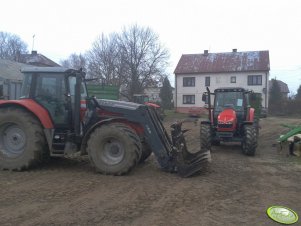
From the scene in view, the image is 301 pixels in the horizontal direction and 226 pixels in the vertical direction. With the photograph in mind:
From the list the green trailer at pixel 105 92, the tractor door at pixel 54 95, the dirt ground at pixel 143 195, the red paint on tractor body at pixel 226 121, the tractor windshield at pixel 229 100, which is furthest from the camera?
the green trailer at pixel 105 92

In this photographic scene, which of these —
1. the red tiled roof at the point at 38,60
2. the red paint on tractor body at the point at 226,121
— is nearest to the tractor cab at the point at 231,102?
the red paint on tractor body at the point at 226,121

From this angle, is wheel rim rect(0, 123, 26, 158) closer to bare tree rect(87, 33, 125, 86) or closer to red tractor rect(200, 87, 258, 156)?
red tractor rect(200, 87, 258, 156)

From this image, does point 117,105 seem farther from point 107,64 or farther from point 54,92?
point 107,64

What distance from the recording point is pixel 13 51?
208 ft

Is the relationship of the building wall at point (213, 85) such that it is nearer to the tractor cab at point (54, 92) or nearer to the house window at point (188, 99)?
the house window at point (188, 99)

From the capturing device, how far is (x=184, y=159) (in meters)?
8.73

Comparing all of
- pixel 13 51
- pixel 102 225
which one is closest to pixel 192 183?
pixel 102 225

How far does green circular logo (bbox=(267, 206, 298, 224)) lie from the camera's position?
5485 mm

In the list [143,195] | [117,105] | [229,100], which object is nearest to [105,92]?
[229,100]

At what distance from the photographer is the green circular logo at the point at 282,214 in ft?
18.0

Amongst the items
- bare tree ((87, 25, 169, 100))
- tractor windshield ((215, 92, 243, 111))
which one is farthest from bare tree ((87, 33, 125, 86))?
tractor windshield ((215, 92, 243, 111))

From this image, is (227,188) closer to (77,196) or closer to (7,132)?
(77,196)

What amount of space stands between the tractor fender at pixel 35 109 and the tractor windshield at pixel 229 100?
710cm

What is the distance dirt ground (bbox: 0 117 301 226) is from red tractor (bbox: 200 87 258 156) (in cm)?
246
